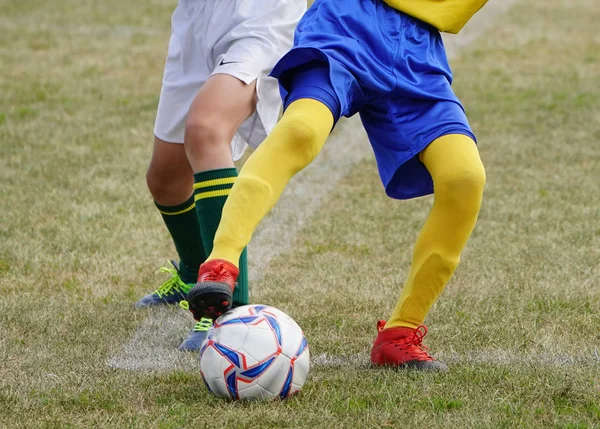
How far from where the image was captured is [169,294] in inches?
161

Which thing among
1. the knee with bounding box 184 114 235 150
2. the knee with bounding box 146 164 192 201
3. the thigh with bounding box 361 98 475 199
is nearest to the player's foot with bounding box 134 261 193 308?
the knee with bounding box 146 164 192 201

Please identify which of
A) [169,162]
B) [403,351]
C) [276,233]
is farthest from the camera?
[276,233]

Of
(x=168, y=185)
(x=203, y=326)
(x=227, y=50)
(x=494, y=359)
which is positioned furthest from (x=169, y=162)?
(x=494, y=359)

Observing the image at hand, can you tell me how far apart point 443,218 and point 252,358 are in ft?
2.45

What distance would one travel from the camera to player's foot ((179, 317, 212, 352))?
11.4 feet

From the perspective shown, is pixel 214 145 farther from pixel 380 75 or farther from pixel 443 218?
pixel 443 218

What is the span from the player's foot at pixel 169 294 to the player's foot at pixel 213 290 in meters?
1.32

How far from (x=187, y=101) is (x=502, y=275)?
1.68 m

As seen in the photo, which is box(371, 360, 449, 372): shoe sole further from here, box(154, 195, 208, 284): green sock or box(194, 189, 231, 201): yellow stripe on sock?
box(154, 195, 208, 284): green sock

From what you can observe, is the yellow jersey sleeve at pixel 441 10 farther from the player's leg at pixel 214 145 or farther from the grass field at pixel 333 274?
the grass field at pixel 333 274

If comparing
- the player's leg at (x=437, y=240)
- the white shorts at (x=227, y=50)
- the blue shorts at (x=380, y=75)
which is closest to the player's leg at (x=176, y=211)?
the white shorts at (x=227, y=50)

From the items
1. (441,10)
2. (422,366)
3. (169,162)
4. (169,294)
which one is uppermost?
(441,10)

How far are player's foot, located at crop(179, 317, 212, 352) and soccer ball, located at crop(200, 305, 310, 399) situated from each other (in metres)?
0.57

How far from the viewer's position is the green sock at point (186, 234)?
398cm
